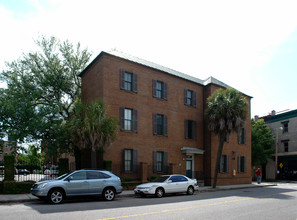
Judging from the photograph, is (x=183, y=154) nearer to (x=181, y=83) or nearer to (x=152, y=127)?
(x=152, y=127)

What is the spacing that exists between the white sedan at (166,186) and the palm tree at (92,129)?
3648mm

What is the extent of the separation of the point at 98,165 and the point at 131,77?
7.28m

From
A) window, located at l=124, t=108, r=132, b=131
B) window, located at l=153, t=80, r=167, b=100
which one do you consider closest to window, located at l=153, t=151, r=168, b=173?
window, located at l=124, t=108, r=132, b=131

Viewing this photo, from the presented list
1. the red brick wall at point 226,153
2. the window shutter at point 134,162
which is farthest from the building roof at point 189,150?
the window shutter at point 134,162

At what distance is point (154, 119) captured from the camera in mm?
25000

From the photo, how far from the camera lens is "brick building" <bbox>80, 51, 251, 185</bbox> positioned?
74.0ft

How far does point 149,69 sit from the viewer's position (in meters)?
25.1

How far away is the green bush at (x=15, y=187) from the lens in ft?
56.7

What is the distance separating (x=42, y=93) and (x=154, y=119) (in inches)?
389

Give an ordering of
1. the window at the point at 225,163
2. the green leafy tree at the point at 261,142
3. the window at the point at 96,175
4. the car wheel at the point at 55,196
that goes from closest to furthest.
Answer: the car wheel at the point at 55,196 → the window at the point at 96,175 → the window at the point at 225,163 → the green leafy tree at the point at 261,142

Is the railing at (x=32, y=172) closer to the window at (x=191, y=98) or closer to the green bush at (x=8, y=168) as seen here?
the green bush at (x=8, y=168)

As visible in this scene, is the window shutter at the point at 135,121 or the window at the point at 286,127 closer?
the window shutter at the point at 135,121

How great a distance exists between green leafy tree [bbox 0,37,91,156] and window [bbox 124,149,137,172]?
453 cm

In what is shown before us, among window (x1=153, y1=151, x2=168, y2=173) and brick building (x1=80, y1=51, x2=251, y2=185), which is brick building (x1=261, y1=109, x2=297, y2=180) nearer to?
brick building (x1=80, y1=51, x2=251, y2=185)
